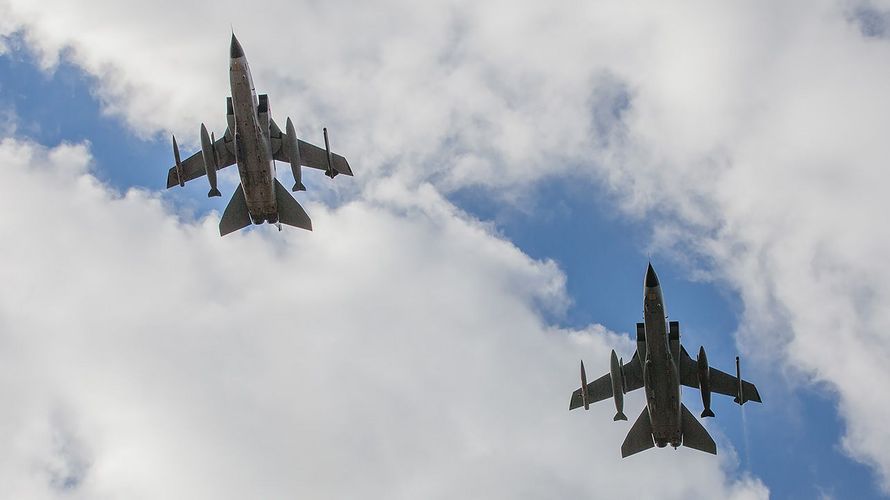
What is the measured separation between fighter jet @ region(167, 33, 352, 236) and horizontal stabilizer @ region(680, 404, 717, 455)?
2457 cm

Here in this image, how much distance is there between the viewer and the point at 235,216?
66938mm

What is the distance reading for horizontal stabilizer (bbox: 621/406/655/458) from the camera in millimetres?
64500

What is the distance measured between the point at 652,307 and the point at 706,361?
16.4 ft

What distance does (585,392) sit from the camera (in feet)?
198

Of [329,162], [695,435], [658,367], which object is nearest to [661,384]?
[658,367]

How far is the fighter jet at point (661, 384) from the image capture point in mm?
57250

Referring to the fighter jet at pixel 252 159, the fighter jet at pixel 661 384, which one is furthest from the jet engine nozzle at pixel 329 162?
the fighter jet at pixel 661 384

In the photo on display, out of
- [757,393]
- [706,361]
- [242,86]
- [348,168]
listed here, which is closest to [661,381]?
[706,361]

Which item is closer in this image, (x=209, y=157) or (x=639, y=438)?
(x=209, y=157)

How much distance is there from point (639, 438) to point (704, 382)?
6.43m

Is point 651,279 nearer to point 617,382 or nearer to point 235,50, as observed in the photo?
point 617,382

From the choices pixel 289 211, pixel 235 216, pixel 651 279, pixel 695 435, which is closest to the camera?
pixel 651 279

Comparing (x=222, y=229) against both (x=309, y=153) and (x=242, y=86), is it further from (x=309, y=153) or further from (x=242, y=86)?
(x=242, y=86)

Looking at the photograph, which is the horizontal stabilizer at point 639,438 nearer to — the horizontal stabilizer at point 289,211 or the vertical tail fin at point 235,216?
the horizontal stabilizer at point 289,211
